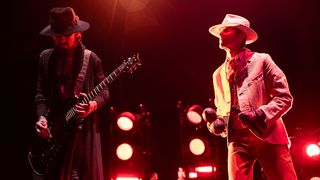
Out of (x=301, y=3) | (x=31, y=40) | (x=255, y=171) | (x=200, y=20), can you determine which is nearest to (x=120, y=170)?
(x=255, y=171)

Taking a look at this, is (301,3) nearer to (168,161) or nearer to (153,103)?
(153,103)

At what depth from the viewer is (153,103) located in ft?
24.9

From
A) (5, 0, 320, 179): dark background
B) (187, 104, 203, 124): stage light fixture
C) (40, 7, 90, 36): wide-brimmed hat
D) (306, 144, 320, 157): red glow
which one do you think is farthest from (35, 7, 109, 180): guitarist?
(306, 144, 320, 157): red glow

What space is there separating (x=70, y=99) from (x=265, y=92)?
71.3 inches

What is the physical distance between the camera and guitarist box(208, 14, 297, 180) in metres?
3.39

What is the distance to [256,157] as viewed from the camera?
3.58 m

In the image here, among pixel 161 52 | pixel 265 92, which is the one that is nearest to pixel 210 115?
pixel 265 92

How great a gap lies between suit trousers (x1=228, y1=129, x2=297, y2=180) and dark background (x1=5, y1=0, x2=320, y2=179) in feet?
9.57

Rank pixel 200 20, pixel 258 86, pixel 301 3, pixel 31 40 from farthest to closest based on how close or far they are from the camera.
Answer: pixel 200 20
pixel 301 3
pixel 31 40
pixel 258 86

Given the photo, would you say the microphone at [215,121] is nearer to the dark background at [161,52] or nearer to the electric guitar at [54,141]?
the electric guitar at [54,141]

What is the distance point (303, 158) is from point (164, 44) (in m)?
3.14

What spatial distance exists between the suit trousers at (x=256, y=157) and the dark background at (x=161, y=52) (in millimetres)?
2917

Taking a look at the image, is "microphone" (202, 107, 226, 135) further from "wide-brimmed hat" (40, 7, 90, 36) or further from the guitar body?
"wide-brimmed hat" (40, 7, 90, 36)

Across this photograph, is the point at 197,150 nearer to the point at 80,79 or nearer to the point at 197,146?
the point at 197,146
